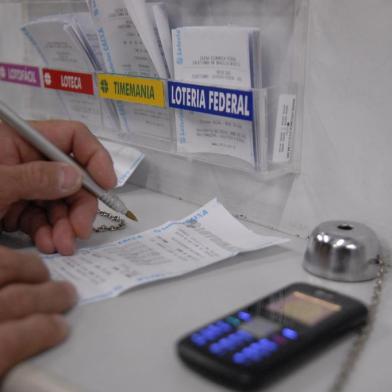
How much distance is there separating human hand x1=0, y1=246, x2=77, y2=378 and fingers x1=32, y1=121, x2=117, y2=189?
0.19 metres

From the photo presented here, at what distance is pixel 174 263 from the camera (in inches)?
20.5

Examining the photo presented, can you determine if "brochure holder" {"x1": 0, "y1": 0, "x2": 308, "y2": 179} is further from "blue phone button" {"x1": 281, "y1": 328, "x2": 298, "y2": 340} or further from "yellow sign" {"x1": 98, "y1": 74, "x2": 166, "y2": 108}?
"blue phone button" {"x1": 281, "y1": 328, "x2": 298, "y2": 340}

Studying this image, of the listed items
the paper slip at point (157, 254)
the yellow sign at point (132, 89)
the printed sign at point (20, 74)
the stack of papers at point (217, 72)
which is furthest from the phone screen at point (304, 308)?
the printed sign at point (20, 74)

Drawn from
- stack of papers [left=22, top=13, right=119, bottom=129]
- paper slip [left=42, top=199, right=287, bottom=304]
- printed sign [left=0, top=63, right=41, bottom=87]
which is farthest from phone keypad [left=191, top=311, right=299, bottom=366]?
printed sign [left=0, top=63, right=41, bottom=87]

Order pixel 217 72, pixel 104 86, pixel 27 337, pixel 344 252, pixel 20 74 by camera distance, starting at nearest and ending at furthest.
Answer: pixel 27 337 < pixel 344 252 < pixel 217 72 < pixel 104 86 < pixel 20 74

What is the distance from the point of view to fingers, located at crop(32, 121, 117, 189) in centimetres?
61

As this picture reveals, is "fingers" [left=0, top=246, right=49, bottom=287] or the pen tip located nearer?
"fingers" [left=0, top=246, right=49, bottom=287]

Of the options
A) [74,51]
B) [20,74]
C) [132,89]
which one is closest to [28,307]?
[132,89]

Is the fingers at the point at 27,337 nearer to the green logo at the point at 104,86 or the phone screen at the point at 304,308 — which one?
the phone screen at the point at 304,308

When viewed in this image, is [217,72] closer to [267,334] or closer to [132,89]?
[132,89]

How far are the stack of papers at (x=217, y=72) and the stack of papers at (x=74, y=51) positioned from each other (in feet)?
0.53

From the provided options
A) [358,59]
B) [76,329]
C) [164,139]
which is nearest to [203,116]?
[164,139]

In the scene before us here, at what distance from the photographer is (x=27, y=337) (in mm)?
372

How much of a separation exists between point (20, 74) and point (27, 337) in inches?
26.0
